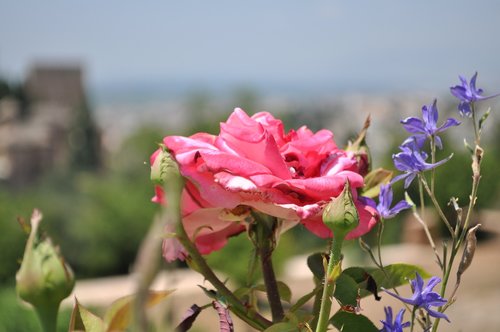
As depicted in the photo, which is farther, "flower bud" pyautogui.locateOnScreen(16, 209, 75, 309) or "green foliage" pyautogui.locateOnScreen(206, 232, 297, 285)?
"green foliage" pyautogui.locateOnScreen(206, 232, 297, 285)

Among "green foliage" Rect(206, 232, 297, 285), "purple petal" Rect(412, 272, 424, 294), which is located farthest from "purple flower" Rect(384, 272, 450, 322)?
"green foliage" Rect(206, 232, 297, 285)

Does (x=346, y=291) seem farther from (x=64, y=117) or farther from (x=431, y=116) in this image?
(x=64, y=117)

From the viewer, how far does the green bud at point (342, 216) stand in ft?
1.03

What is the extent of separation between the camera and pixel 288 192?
363 mm

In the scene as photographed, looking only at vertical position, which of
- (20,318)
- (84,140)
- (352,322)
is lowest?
(84,140)

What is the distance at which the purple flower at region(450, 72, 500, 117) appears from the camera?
0.39m

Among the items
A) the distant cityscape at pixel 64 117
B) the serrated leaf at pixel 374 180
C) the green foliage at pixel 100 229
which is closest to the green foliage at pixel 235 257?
the green foliage at pixel 100 229

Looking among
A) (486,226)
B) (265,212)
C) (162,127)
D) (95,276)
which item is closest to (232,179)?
(265,212)

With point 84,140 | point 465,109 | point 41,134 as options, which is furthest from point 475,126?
point 41,134

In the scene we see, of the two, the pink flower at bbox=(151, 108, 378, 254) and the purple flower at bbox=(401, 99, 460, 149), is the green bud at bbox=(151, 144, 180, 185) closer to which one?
the pink flower at bbox=(151, 108, 378, 254)

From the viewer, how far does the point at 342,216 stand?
0.31 m

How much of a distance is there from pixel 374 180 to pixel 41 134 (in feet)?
88.8

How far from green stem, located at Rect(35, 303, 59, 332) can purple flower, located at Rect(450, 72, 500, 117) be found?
0.25m

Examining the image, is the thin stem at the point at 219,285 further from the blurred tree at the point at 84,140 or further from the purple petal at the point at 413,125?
the blurred tree at the point at 84,140
